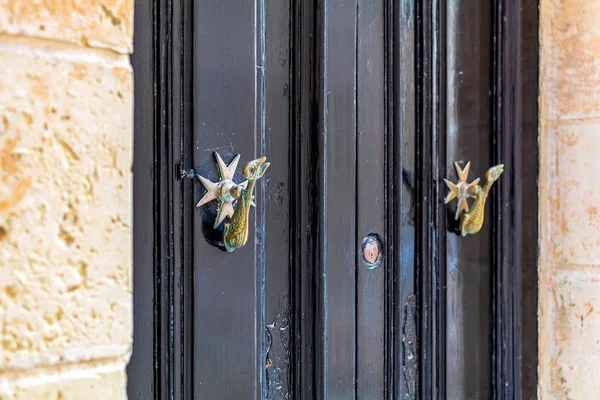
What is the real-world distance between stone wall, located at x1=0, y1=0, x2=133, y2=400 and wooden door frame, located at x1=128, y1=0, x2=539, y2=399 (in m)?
0.20

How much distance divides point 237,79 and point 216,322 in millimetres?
371

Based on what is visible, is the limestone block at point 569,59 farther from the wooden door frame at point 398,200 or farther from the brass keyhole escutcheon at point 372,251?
the brass keyhole escutcheon at point 372,251

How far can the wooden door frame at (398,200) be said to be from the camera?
3.15 ft

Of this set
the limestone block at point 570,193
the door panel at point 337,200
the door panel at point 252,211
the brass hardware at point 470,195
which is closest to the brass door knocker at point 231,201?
the door panel at point 252,211

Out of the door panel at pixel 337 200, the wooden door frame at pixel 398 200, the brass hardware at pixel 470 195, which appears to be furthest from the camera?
the brass hardware at pixel 470 195

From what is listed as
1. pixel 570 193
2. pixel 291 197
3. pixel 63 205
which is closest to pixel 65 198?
pixel 63 205

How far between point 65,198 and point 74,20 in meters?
0.18

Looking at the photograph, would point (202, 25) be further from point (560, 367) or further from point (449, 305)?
point (560, 367)

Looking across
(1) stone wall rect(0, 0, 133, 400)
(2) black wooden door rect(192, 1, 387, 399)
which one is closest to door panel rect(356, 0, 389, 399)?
(2) black wooden door rect(192, 1, 387, 399)

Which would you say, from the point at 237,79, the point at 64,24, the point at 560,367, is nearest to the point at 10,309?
the point at 64,24

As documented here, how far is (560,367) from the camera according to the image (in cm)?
151

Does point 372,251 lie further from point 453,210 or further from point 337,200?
point 453,210

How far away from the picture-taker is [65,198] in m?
0.71

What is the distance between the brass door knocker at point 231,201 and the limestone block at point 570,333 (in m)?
0.79
